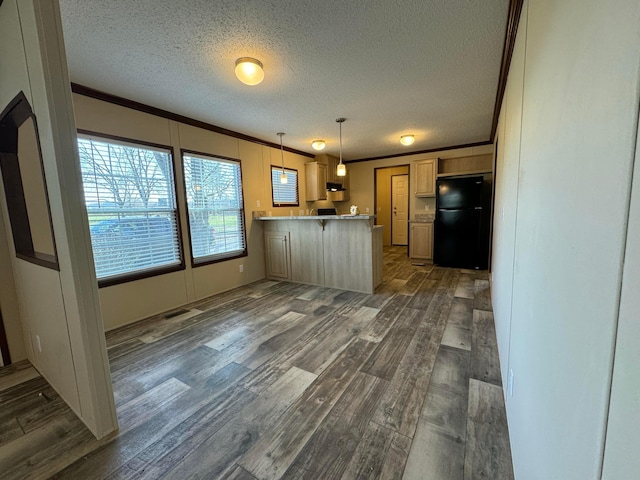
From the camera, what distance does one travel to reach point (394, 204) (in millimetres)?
7910

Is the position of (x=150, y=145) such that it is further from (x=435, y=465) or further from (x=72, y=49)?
(x=435, y=465)

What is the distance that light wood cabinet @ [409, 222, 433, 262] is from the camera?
573 centimetres

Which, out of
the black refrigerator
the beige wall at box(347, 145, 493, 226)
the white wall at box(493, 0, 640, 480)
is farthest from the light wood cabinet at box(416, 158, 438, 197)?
the white wall at box(493, 0, 640, 480)

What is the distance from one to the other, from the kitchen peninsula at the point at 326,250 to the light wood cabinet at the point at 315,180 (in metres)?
1.62

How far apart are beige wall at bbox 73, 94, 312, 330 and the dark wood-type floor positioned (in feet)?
1.16

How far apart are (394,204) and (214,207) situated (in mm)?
5464

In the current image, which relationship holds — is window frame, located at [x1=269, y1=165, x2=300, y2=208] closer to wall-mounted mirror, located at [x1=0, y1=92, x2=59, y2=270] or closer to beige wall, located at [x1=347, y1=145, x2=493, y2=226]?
beige wall, located at [x1=347, y1=145, x2=493, y2=226]

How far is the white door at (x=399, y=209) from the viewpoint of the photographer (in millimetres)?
7746

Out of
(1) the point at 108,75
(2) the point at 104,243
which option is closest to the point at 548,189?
(1) the point at 108,75

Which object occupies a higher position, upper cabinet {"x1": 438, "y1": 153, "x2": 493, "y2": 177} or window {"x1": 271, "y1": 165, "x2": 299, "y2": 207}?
upper cabinet {"x1": 438, "y1": 153, "x2": 493, "y2": 177}

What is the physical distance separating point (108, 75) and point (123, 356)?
2612 millimetres

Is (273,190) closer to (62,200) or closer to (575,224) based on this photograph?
(62,200)

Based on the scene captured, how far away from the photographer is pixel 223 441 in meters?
1.49

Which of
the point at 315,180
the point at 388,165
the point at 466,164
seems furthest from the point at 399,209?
the point at 315,180
